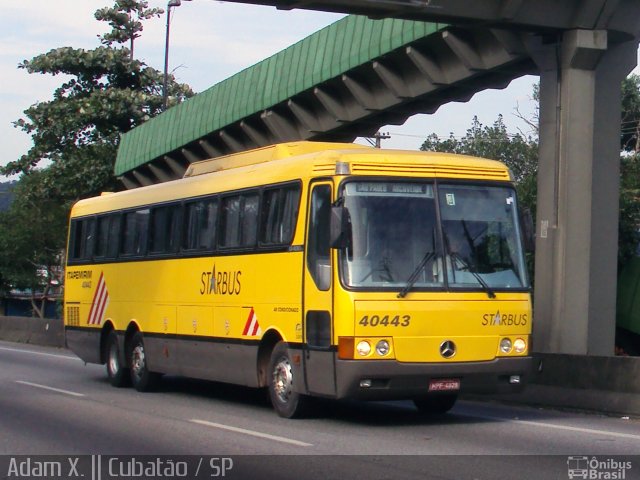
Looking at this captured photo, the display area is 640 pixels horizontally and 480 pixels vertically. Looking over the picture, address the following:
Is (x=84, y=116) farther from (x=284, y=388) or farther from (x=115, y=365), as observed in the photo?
(x=284, y=388)

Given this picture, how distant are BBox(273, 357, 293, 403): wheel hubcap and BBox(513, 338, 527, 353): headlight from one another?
2.65 metres

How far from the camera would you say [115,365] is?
1950 centimetres

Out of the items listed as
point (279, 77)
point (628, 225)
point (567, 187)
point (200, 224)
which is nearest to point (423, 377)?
point (200, 224)

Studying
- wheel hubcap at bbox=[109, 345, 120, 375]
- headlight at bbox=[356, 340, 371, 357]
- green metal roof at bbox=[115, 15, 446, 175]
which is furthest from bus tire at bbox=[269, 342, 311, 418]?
green metal roof at bbox=[115, 15, 446, 175]

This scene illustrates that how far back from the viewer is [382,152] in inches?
526

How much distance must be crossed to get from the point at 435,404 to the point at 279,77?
12873mm

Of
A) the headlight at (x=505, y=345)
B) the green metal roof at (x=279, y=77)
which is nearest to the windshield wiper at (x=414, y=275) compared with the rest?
the headlight at (x=505, y=345)

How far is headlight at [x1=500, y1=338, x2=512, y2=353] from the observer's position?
1323 centimetres

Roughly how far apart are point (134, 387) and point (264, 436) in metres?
7.22

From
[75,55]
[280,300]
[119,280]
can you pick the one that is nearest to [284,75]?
[119,280]

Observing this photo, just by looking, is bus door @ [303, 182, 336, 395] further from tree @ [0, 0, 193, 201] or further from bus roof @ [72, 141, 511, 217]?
tree @ [0, 0, 193, 201]

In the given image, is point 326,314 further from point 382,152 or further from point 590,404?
point 590,404

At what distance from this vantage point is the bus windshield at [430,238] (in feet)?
41.9

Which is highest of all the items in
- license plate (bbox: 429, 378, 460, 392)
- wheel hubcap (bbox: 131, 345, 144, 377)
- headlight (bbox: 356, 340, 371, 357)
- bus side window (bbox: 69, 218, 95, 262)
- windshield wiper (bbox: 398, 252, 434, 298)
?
bus side window (bbox: 69, 218, 95, 262)
